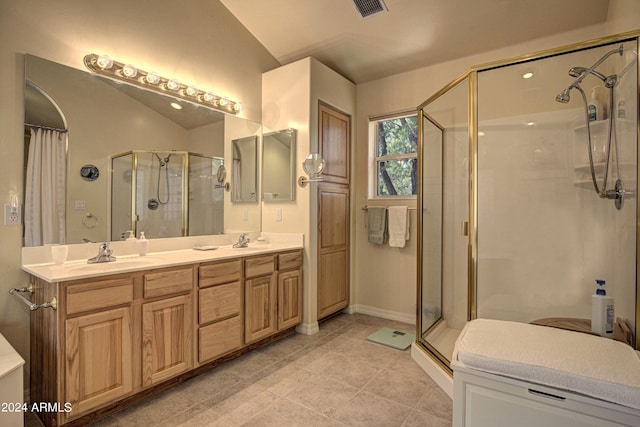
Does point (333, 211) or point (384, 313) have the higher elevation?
point (333, 211)

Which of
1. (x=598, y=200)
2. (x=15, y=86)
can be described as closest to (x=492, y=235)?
(x=598, y=200)

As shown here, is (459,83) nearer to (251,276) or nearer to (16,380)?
(251,276)

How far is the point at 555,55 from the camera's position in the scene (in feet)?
6.19

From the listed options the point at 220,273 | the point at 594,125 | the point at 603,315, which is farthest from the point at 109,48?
the point at 603,315

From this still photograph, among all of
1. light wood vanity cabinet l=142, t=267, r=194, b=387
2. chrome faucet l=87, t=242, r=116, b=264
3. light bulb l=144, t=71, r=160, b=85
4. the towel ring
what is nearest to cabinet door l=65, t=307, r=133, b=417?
light wood vanity cabinet l=142, t=267, r=194, b=387

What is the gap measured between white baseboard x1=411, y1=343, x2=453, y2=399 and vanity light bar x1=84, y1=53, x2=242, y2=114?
8.75 ft

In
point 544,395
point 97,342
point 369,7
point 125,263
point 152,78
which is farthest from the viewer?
point 369,7

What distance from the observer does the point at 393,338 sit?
2.93 meters

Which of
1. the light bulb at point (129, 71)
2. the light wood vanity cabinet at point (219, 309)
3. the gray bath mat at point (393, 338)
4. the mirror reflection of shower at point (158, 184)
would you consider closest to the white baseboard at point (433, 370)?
the gray bath mat at point (393, 338)

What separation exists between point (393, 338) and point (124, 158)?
8.71ft

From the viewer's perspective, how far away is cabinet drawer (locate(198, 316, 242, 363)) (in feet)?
7.07

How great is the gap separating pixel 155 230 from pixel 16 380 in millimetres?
1245

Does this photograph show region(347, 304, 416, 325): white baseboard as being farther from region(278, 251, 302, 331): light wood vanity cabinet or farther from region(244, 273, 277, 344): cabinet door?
region(244, 273, 277, 344): cabinet door

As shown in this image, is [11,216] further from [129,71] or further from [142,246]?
[129,71]
